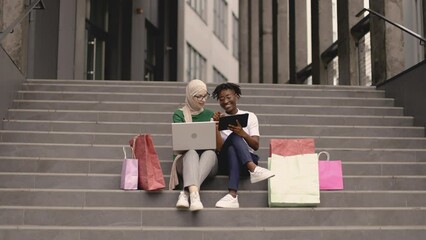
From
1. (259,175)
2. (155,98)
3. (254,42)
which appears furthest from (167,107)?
(254,42)

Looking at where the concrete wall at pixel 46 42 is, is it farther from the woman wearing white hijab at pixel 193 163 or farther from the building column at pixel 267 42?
the building column at pixel 267 42

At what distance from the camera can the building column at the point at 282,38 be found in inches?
853

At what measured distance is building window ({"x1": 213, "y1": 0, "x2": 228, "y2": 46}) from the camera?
36.5 meters

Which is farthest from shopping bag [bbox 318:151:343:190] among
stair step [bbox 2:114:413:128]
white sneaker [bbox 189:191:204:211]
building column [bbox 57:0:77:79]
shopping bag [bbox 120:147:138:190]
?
building column [bbox 57:0:77:79]

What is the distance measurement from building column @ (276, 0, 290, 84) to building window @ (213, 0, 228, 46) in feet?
47.2

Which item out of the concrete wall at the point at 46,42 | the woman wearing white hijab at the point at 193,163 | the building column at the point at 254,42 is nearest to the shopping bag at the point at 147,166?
the woman wearing white hijab at the point at 193,163

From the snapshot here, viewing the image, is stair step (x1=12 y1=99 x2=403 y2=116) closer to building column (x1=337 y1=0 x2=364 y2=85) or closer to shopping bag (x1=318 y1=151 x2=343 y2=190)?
shopping bag (x1=318 y1=151 x2=343 y2=190)

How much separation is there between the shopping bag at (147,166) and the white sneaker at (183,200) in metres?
0.26

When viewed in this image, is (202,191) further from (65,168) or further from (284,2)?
(284,2)

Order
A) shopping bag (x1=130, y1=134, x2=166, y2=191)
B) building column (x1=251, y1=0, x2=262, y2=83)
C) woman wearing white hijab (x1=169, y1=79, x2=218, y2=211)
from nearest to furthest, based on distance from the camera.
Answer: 1. woman wearing white hijab (x1=169, y1=79, x2=218, y2=211)
2. shopping bag (x1=130, y1=134, x2=166, y2=191)
3. building column (x1=251, y1=0, x2=262, y2=83)

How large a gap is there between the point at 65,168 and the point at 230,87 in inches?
73.7

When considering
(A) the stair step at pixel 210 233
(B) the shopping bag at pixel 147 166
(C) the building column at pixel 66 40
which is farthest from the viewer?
(C) the building column at pixel 66 40

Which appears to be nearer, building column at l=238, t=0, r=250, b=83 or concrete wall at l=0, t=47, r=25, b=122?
concrete wall at l=0, t=47, r=25, b=122

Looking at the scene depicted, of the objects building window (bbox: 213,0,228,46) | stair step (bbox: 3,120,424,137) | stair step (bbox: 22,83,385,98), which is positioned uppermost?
building window (bbox: 213,0,228,46)
